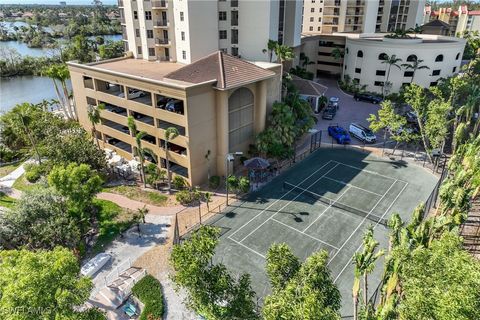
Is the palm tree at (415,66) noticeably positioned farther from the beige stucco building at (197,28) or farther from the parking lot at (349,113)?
the beige stucco building at (197,28)

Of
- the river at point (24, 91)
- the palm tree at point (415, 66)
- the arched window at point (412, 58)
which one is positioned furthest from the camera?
the river at point (24, 91)

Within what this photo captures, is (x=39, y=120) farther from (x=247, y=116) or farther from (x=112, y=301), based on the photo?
(x=112, y=301)

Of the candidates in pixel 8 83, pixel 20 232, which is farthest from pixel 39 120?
pixel 8 83

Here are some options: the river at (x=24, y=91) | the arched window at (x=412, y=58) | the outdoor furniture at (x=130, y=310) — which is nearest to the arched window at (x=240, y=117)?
the outdoor furniture at (x=130, y=310)

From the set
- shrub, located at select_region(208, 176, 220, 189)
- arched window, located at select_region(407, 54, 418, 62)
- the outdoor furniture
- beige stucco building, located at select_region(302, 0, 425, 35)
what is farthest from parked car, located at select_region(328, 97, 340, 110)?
the outdoor furniture

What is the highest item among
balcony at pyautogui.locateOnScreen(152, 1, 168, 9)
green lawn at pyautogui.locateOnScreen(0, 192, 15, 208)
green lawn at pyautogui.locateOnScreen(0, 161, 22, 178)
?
balcony at pyautogui.locateOnScreen(152, 1, 168, 9)

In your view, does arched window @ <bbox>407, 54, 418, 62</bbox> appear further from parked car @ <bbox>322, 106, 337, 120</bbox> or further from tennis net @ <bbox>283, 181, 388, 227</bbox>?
tennis net @ <bbox>283, 181, 388, 227</bbox>
